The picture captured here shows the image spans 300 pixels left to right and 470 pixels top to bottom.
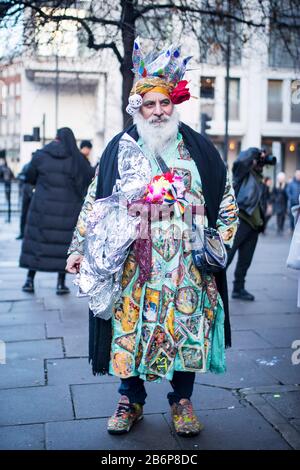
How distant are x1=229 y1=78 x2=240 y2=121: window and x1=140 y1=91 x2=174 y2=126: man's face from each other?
107 ft

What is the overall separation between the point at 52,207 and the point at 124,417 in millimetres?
4201

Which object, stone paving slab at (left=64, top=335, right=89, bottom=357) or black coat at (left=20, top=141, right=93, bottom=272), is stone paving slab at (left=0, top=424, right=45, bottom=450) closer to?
stone paving slab at (left=64, top=335, right=89, bottom=357)

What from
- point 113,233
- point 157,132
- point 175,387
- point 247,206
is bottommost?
point 175,387

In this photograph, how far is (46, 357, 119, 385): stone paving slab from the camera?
421 centimetres

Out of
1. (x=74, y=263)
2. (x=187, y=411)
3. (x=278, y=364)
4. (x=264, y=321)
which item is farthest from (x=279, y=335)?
(x=74, y=263)

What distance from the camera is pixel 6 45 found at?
902cm

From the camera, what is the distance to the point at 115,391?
4.02 metres

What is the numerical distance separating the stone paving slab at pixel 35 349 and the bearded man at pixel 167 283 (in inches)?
61.4

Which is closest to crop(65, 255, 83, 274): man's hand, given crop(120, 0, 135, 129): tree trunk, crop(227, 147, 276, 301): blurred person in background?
crop(227, 147, 276, 301): blurred person in background

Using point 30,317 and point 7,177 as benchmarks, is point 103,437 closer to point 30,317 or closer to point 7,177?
point 30,317

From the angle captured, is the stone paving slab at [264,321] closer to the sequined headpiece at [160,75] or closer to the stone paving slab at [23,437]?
the stone paving slab at [23,437]

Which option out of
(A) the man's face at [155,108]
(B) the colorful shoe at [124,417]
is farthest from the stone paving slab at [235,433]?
(A) the man's face at [155,108]
